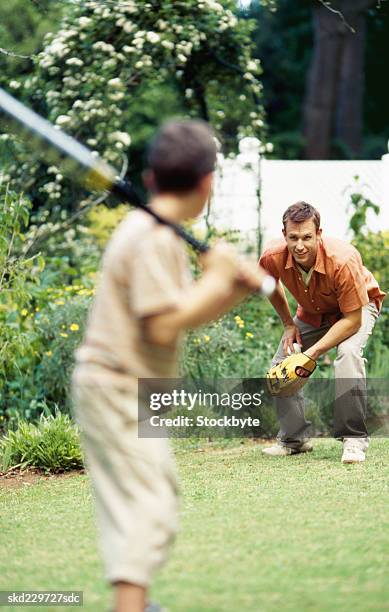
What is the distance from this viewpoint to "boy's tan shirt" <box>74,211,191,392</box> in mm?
2855

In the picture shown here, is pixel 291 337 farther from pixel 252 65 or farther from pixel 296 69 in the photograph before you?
pixel 296 69

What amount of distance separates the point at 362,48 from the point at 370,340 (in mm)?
16223

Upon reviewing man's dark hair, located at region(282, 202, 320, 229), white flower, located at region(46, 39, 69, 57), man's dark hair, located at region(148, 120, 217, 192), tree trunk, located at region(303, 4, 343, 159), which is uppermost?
tree trunk, located at region(303, 4, 343, 159)

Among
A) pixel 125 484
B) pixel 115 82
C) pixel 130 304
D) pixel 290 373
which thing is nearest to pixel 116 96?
pixel 115 82

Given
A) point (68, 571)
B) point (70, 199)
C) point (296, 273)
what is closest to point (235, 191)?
point (70, 199)

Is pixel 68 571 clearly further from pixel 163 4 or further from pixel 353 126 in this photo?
pixel 353 126

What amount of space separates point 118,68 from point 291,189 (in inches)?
103

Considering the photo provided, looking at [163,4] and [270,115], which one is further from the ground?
[270,115]

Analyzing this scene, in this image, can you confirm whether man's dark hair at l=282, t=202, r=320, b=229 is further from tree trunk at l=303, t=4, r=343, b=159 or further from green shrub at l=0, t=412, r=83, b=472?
tree trunk at l=303, t=4, r=343, b=159

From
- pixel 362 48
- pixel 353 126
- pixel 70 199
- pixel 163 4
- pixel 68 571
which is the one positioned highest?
pixel 362 48

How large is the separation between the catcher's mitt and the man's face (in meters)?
0.55

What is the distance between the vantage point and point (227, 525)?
4.44 metres

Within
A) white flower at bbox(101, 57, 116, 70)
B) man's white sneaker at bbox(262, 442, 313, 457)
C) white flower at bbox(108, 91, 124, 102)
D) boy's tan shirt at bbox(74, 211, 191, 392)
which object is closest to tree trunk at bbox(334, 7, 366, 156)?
white flower at bbox(108, 91, 124, 102)

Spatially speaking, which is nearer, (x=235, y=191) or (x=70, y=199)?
(x=70, y=199)
